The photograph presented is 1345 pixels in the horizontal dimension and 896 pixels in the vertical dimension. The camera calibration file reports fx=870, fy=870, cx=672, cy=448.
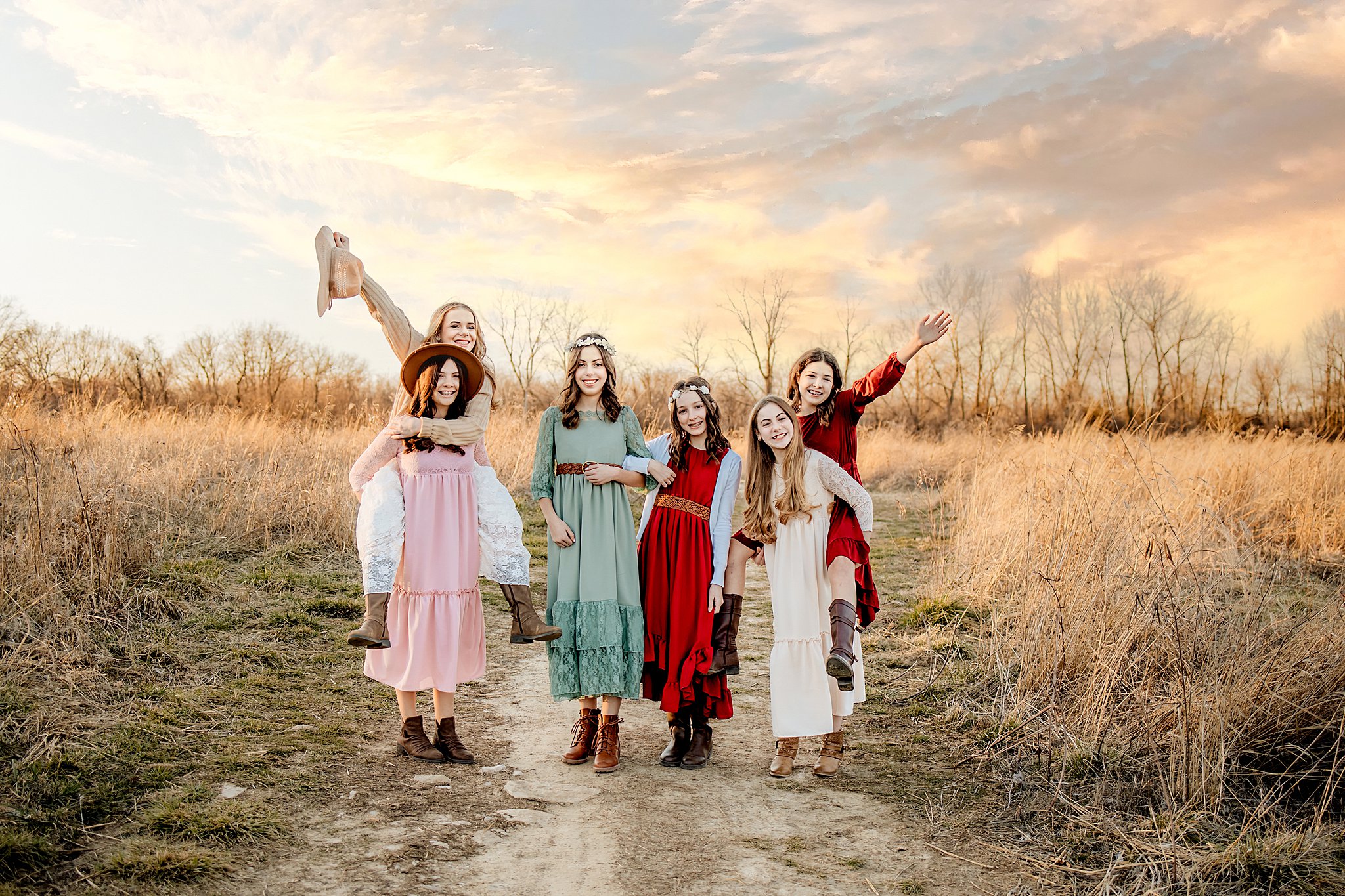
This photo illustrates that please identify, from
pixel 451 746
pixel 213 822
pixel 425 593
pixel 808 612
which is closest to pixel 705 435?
pixel 808 612

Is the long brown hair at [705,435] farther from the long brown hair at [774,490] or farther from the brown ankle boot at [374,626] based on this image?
the brown ankle boot at [374,626]

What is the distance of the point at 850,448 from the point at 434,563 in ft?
6.91

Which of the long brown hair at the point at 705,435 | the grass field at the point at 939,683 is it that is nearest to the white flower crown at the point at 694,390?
the long brown hair at the point at 705,435

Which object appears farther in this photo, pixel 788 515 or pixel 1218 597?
pixel 1218 597

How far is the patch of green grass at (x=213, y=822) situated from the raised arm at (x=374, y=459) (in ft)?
4.75

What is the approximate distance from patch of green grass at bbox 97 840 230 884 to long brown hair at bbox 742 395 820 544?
2514 millimetres

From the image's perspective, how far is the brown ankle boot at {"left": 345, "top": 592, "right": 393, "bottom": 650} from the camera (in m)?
3.74

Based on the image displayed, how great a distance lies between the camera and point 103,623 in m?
5.18

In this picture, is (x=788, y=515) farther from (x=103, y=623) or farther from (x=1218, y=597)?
(x=103, y=623)

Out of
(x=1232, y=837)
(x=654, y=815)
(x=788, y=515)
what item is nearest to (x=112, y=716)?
(x=654, y=815)

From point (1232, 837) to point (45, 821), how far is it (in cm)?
441

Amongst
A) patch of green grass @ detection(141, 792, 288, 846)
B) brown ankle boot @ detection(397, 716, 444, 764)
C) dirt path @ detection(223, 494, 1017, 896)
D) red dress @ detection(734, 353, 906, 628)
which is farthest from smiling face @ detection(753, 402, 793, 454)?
patch of green grass @ detection(141, 792, 288, 846)

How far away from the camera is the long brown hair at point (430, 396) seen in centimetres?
413

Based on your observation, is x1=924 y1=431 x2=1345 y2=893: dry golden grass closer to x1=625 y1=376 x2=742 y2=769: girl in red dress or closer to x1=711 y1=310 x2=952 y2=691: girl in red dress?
x1=711 y1=310 x2=952 y2=691: girl in red dress
